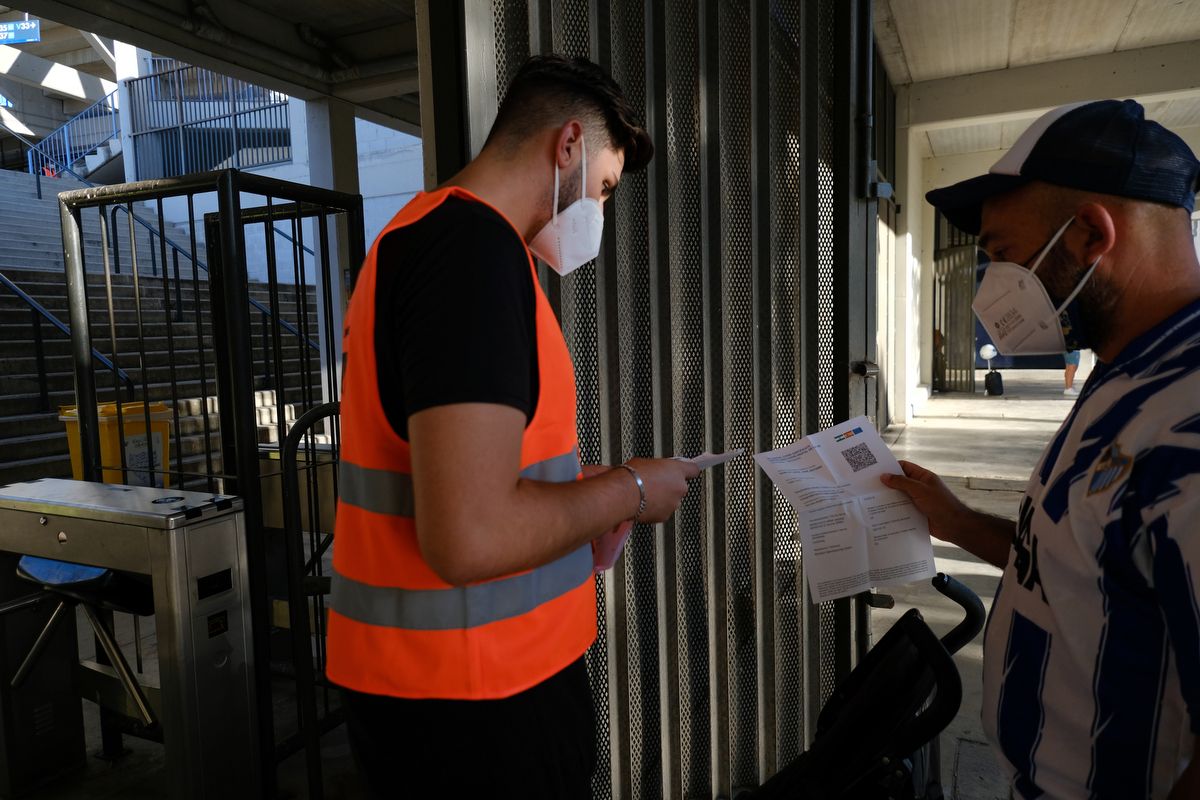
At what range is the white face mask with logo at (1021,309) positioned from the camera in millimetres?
1262

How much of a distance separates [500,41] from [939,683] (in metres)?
1.45

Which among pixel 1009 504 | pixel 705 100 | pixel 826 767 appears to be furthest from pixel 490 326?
pixel 1009 504

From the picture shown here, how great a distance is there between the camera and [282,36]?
7434 mm

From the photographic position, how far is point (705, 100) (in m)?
2.12

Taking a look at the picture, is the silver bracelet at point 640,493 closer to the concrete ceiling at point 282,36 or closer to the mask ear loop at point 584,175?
the mask ear loop at point 584,175

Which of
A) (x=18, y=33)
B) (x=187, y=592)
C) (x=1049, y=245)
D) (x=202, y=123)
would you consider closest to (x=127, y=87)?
(x=202, y=123)

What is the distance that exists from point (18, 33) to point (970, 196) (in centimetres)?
2230

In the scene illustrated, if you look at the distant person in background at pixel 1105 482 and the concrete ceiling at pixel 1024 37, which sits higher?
the concrete ceiling at pixel 1024 37

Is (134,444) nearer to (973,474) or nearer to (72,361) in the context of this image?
(72,361)

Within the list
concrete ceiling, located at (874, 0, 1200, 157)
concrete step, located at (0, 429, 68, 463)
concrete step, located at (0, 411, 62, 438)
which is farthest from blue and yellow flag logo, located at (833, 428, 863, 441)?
concrete ceiling, located at (874, 0, 1200, 157)

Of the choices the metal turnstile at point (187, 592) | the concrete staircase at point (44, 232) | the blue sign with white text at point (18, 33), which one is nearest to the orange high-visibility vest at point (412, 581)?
the metal turnstile at point (187, 592)

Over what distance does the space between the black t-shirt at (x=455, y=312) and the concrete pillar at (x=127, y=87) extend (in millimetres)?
18926

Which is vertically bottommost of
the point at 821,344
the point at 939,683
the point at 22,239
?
the point at 939,683

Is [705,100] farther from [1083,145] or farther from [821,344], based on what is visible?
[1083,145]
